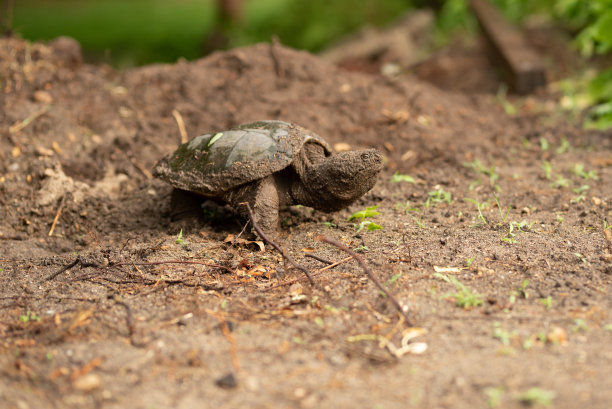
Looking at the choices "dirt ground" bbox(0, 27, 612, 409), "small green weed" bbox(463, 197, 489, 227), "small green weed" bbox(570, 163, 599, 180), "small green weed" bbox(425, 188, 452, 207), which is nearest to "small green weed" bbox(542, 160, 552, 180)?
"dirt ground" bbox(0, 27, 612, 409)

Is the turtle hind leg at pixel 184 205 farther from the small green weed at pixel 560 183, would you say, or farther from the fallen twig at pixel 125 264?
the small green weed at pixel 560 183

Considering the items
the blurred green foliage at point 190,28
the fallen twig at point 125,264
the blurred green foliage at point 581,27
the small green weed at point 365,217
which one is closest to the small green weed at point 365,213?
the small green weed at point 365,217

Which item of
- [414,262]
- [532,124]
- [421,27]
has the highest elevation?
[421,27]

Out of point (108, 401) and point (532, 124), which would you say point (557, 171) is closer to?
Result: point (532, 124)

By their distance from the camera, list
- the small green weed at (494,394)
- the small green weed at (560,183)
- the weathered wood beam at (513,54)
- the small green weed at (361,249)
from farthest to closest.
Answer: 1. the weathered wood beam at (513,54)
2. the small green weed at (560,183)
3. the small green weed at (361,249)
4. the small green weed at (494,394)

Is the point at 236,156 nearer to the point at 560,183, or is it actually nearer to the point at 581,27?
the point at 560,183

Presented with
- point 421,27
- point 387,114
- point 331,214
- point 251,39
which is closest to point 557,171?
point 387,114
